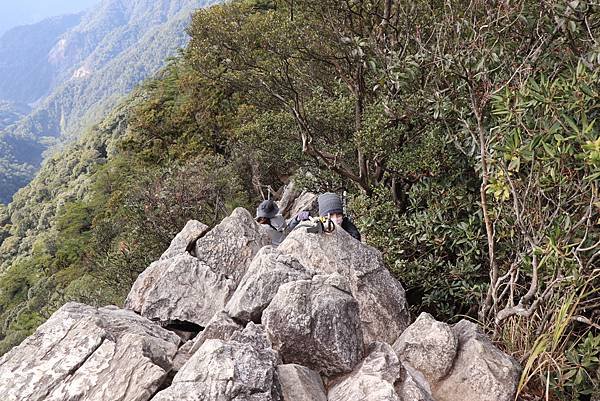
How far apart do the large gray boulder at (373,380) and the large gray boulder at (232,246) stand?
3.60m

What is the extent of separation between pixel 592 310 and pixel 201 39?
491 inches

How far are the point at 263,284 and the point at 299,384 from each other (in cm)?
175

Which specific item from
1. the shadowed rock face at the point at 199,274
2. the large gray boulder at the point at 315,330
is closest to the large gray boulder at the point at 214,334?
the large gray boulder at the point at 315,330

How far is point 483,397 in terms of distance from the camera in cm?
542

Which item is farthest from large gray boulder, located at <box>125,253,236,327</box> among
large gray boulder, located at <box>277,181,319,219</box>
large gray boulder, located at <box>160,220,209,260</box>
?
large gray boulder, located at <box>277,181,319,219</box>

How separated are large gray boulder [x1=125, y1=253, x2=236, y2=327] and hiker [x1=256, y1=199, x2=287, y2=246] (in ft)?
6.12

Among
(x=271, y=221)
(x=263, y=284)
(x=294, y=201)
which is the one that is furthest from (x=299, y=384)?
(x=294, y=201)

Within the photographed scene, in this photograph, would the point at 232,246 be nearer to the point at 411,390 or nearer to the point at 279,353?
the point at 279,353

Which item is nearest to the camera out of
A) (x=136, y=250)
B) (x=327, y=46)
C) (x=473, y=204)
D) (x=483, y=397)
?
(x=483, y=397)

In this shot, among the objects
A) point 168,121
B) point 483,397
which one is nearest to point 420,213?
point 483,397

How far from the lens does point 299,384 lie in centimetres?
505

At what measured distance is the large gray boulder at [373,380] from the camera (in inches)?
191

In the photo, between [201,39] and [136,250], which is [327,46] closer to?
[201,39]

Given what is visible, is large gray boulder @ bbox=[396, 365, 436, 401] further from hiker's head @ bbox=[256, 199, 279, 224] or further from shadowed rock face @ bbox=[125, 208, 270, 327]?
hiker's head @ bbox=[256, 199, 279, 224]
